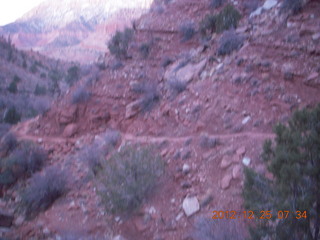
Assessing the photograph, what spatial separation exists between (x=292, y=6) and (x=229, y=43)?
6.91 ft

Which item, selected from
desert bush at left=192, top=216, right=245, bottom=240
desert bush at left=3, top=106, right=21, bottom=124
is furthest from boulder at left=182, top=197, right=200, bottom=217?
desert bush at left=3, top=106, right=21, bottom=124

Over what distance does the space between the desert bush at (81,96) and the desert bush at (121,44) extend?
248 centimetres

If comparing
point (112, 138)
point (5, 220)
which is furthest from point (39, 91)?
point (5, 220)

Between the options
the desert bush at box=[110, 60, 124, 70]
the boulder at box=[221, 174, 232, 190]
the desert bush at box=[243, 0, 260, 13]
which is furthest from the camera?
the desert bush at box=[110, 60, 124, 70]

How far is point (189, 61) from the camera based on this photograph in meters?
9.23

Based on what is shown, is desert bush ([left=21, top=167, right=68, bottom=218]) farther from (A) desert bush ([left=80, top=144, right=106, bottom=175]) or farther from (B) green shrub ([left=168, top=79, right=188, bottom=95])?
(B) green shrub ([left=168, top=79, right=188, bottom=95])

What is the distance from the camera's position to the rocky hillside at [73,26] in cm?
4678

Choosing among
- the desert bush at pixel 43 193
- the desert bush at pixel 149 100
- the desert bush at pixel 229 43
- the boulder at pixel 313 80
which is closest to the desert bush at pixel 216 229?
the desert bush at pixel 43 193

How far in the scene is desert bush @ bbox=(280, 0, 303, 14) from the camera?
7574 millimetres

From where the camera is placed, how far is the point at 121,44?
11484 mm

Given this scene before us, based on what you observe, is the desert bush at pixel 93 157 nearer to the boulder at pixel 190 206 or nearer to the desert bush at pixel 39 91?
the boulder at pixel 190 206

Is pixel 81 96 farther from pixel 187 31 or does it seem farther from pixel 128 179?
pixel 128 179

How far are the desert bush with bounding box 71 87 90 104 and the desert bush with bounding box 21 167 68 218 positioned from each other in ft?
12.5

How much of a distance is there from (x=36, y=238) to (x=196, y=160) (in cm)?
358
